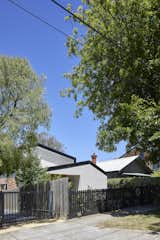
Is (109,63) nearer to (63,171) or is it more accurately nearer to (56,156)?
(63,171)

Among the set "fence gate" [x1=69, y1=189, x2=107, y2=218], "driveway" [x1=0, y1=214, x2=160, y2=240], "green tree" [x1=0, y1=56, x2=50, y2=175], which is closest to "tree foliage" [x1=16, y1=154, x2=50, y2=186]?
"fence gate" [x1=69, y1=189, x2=107, y2=218]

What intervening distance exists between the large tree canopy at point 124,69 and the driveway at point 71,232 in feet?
16.2

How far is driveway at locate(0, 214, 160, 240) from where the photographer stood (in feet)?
35.8

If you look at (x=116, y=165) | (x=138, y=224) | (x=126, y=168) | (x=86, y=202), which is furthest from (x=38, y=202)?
(x=116, y=165)

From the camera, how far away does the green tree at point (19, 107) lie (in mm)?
15039

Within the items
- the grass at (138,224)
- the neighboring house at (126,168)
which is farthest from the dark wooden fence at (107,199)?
the neighboring house at (126,168)

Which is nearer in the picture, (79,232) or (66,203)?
(79,232)

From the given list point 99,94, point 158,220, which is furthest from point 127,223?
point 99,94

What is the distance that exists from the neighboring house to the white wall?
196 inches

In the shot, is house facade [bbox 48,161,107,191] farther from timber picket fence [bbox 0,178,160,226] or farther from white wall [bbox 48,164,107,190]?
timber picket fence [bbox 0,178,160,226]

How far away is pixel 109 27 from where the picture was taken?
17469 millimetres

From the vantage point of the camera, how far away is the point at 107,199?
Result: 18797 mm

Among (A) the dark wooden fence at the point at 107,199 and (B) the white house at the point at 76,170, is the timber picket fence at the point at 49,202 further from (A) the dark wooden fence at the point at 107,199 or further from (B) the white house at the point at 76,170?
(B) the white house at the point at 76,170

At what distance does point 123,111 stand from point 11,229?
795 cm
